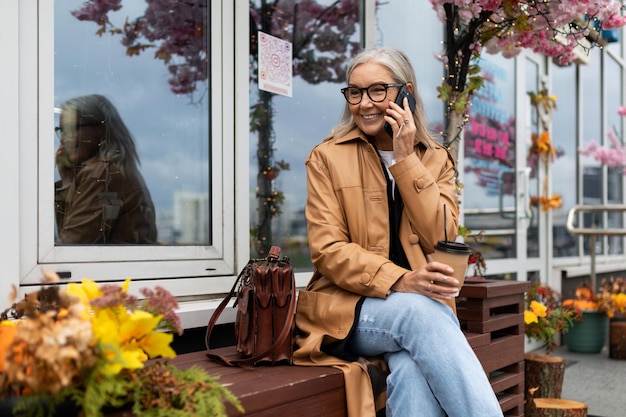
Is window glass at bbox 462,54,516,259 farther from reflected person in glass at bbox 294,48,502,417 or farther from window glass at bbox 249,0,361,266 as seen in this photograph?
reflected person in glass at bbox 294,48,502,417

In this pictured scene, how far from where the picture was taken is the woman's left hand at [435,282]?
7.55 ft

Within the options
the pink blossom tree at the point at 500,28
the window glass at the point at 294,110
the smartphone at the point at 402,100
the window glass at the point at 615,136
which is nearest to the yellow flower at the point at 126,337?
the smartphone at the point at 402,100

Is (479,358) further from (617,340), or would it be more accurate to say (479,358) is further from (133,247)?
(617,340)

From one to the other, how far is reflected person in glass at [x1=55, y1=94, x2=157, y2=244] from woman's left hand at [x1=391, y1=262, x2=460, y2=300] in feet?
3.60

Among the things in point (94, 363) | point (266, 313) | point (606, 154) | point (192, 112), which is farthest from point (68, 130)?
point (606, 154)

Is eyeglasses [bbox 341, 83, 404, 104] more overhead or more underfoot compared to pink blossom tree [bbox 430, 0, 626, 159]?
more underfoot

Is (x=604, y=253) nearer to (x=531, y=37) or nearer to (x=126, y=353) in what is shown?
(x=531, y=37)

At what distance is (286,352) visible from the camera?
7.98 ft

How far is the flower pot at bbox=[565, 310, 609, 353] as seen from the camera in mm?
6078

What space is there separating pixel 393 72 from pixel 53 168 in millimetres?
1215

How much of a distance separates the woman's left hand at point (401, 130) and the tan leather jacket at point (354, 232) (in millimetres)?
42

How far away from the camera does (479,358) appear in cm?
310

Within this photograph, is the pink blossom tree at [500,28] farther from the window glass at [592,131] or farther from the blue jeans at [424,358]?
the window glass at [592,131]

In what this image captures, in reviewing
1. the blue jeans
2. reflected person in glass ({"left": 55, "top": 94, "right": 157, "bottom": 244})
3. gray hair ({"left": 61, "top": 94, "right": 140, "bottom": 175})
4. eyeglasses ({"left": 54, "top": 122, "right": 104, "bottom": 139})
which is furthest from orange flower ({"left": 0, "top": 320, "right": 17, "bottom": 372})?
the blue jeans
